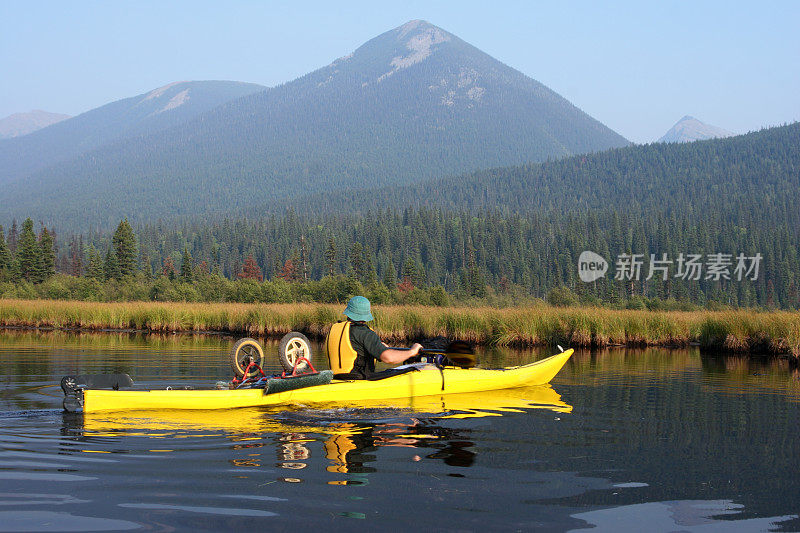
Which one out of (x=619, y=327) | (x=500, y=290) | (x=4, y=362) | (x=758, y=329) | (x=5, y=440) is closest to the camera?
(x=5, y=440)

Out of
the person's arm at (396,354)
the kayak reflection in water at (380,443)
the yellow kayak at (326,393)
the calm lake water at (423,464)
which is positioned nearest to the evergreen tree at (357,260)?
the yellow kayak at (326,393)

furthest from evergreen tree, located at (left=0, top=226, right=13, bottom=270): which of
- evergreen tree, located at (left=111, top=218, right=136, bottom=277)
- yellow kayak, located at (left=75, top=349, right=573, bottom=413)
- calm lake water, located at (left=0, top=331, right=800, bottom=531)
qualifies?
yellow kayak, located at (left=75, top=349, right=573, bottom=413)

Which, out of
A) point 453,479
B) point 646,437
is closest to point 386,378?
point 646,437

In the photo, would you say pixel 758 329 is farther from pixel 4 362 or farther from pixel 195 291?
pixel 195 291

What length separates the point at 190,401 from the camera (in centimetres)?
1206

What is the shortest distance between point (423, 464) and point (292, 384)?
4.13 metres

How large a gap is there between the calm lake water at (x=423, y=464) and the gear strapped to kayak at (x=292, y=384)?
0.90 feet

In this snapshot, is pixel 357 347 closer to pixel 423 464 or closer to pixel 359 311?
pixel 359 311

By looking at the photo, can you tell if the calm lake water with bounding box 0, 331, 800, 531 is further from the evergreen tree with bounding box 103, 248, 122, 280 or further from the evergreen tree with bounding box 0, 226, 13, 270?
the evergreen tree with bounding box 103, 248, 122, 280

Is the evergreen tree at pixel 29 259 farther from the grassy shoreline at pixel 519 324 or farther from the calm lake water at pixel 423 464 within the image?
the calm lake water at pixel 423 464

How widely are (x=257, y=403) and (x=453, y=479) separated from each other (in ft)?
16.5

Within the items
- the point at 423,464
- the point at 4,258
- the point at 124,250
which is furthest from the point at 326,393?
the point at 4,258

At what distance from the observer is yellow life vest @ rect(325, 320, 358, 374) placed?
13.1 metres

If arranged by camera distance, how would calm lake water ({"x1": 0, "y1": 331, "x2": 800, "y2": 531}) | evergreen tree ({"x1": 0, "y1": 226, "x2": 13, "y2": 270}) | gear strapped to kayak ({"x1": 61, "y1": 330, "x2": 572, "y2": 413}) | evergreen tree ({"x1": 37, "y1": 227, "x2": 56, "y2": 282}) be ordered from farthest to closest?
evergreen tree ({"x1": 37, "y1": 227, "x2": 56, "y2": 282})
evergreen tree ({"x1": 0, "y1": 226, "x2": 13, "y2": 270})
gear strapped to kayak ({"x1": 61, "y1": 330, "x2": 572, "y2": 413})
calm lake water ({"x1": 0, "y1": 331, "x2": 800, "y2": 531})
